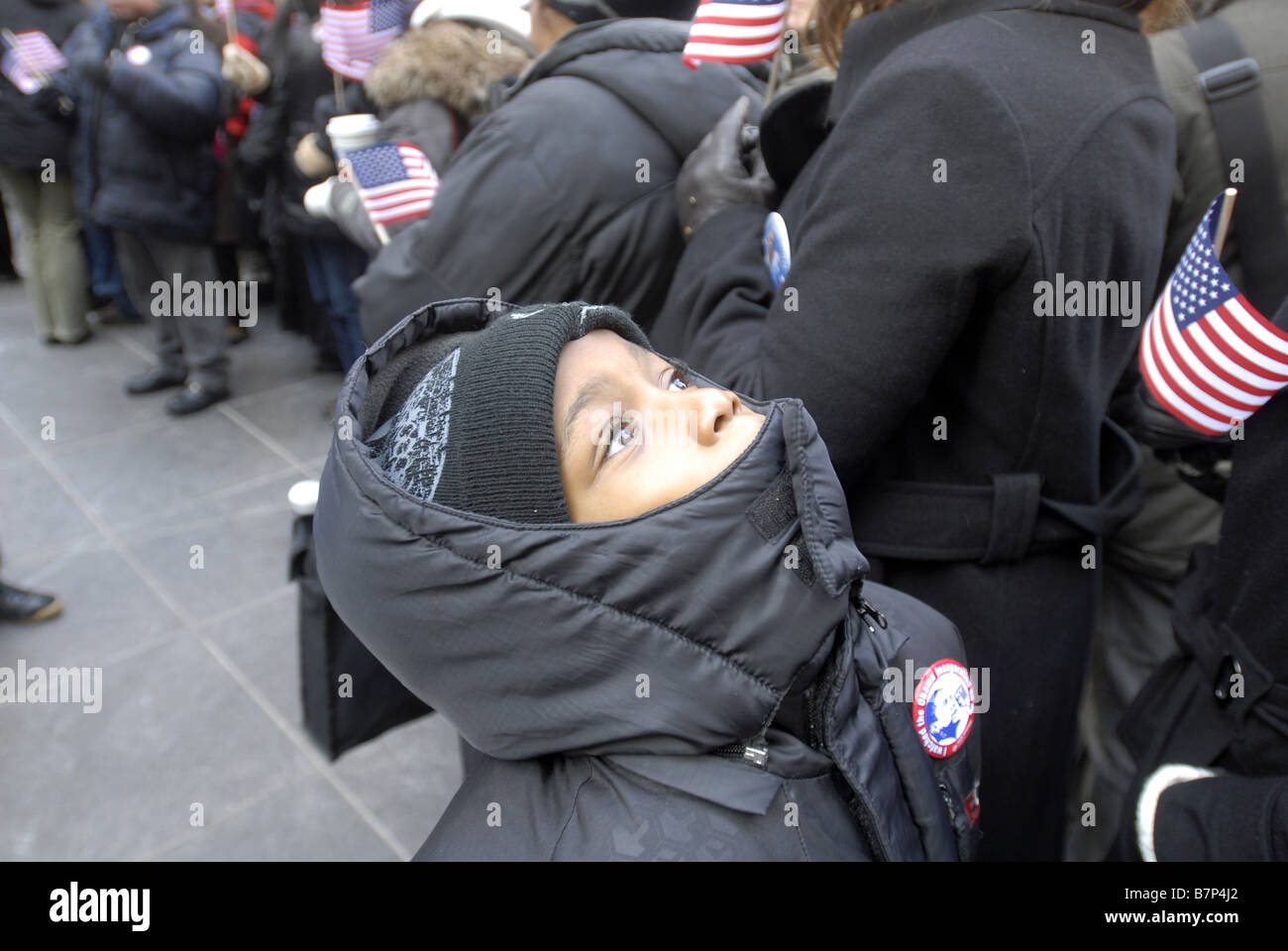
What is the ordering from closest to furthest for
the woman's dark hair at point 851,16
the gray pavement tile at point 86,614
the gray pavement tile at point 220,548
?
the woman's dark hair at point 851,16 < the gray pavement tile at point 86,614 < the gray pavement tile at point 220,548

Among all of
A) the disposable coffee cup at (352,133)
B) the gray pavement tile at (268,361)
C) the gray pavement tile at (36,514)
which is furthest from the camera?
the gray pavement tile at (268,361)

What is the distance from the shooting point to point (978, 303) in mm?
1414

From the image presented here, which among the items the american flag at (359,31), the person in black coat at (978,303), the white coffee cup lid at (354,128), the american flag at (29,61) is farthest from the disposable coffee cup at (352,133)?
the american flag at (29,61)

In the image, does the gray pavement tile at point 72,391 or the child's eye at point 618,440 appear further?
the gray pavement tile at point 72,391

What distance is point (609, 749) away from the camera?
1.07 metres

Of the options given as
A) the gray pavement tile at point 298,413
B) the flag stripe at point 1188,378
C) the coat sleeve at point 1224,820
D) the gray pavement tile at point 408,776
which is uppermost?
the flag stripe at point 1188,378

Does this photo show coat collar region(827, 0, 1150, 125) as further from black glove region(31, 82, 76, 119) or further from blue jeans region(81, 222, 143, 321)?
blue jeans region(81, 222, 143, 321)

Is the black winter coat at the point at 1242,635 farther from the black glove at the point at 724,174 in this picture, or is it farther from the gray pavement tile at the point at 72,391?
the gray pavement tile at the point at 72,391

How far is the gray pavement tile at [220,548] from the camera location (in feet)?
13.2

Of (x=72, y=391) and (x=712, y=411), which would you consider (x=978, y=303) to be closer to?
(x=712, y=411)

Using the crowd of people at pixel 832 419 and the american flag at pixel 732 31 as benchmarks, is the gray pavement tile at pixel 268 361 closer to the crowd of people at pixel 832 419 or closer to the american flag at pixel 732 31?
the crowd of people at pixel 832 419

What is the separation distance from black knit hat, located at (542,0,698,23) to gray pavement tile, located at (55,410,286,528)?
10.7ft

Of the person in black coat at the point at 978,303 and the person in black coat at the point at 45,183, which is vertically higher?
the person in black coat at the point at 978,303

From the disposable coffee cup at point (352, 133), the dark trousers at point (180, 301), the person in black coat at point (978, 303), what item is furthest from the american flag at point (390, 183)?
the dark trousers at point (180, 301)
